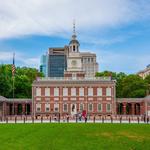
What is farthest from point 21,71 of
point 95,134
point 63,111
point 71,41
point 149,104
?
point 95,134

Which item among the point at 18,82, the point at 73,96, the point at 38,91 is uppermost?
the point at 18,82

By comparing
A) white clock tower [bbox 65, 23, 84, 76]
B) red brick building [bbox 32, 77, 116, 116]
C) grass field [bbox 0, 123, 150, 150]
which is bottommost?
grass field [bbox 0, 123, 150, 150]

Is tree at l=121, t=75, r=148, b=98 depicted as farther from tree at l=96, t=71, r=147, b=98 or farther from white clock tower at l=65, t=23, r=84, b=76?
white clock tower at l=65, t=23, r=84, b=76

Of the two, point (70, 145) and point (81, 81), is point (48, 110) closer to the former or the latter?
point (81, 81)

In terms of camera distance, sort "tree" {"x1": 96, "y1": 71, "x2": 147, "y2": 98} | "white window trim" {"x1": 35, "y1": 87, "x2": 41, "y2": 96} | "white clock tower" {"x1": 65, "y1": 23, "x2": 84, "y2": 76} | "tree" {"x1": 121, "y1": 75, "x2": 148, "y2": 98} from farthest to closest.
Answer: "tree" {"x1": 121, "y1": 75, "x2": 148, "y2": 98} < "tree" {"x1": 96, "y1": 71, "x2": 147, "y2": 98} < "white clock tower" {"x1": 65, "y1": 23, "x2": 84, "y2": 76} < "white window trim" {"x1": 35, "y1": 87, "x2": 41, "y2": 96}

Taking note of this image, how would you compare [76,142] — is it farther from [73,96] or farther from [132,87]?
[132,87]

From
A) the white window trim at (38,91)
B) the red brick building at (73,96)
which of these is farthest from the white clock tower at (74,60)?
the white window trim at (38,91)

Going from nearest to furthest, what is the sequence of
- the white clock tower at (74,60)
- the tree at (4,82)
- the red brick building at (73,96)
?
1. the tree at (4,82)
2. the red brick building at (73,96)
3. the white clock tower at (74,60)

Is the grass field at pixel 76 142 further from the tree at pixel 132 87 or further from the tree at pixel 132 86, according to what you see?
the tree at pixel 132 86

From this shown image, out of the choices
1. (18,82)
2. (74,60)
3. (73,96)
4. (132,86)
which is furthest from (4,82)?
(132,86)

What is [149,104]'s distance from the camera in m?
63.0

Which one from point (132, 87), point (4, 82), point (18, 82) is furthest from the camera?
point (132, 87)

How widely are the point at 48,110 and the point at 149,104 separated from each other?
1701 cm

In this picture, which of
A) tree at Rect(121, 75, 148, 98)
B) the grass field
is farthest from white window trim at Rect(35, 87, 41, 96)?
the grass field
